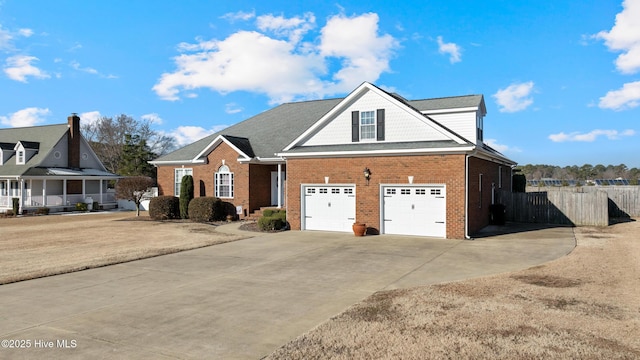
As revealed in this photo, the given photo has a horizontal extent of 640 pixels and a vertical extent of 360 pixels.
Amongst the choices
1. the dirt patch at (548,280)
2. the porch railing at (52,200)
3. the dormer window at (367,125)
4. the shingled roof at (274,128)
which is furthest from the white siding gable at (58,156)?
the dirt patch at (548,280)

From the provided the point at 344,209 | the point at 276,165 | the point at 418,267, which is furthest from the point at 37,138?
the point at 418,267

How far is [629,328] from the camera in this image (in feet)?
20.6

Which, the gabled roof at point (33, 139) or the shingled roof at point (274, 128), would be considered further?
the gabled roof at point (33, 139)

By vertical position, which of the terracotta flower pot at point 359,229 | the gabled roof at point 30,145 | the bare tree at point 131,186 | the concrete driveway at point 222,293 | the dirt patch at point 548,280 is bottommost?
the concrete driveway at point 222,293

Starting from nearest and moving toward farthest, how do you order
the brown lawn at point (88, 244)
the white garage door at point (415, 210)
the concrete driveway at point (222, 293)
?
the concrete driveway at point (222, 293), the brown lawn at point (88, 244), the white garage door at point (415, 210)

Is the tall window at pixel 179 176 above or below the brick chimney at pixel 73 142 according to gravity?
below

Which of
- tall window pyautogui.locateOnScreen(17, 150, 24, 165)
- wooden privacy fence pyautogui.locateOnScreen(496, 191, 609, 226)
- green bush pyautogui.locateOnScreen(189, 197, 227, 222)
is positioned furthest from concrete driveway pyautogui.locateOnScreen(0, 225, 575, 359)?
tall window pyautogui.locateOnScreen(17, 150, 24, 165)

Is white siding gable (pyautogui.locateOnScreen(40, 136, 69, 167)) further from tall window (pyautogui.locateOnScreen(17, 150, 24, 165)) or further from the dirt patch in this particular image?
the dirt patch

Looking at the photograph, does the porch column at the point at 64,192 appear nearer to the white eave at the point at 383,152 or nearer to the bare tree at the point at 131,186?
the bare tree at the point at 131,186

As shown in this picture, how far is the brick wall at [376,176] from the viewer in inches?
646

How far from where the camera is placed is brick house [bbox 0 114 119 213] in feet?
111

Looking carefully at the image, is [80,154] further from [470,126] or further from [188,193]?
[470,126]

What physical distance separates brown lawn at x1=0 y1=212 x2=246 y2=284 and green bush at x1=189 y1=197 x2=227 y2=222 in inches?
36.6

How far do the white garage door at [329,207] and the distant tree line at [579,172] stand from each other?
76043mm
